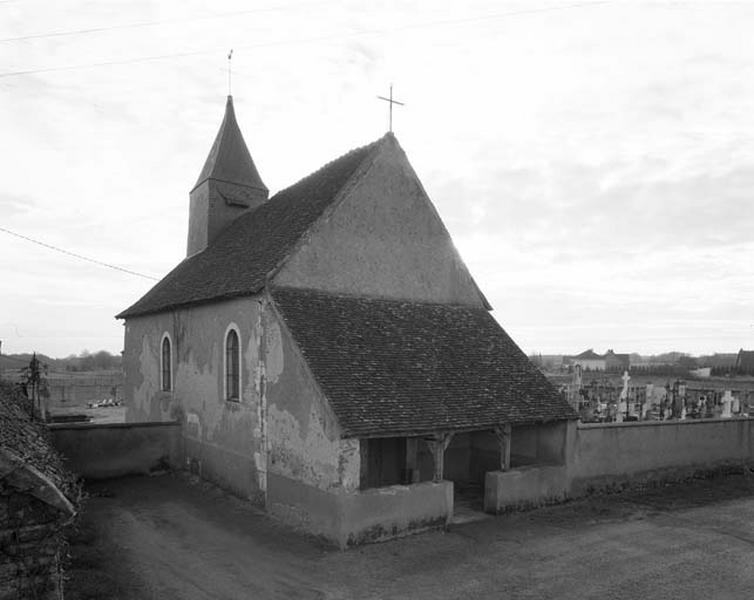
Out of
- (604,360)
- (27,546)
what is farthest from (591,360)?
(27,546)

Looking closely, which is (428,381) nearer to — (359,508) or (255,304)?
(359,508)

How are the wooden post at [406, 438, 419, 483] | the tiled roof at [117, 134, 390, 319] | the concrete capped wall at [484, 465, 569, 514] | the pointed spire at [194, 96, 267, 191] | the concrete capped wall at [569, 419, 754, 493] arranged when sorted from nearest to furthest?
1. the concrete capped wall at [484, 465, 569, 514]
2. the wooden post at [406, 438, 419, 483]
3. the tiled roof at [117, 134, 390, 319]
4. the concrete capped wall at [569, 419, 754, 493]
5. the pointed spire at [194, 96, 267, 191]

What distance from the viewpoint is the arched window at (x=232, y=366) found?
621 inches

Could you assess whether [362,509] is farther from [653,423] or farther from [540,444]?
[653,423]

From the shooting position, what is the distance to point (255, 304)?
48.0 ft

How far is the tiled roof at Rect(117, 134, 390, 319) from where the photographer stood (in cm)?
1551

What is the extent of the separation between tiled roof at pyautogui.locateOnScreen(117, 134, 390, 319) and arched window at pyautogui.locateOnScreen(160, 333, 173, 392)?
3.72ft

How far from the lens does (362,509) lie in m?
11.8

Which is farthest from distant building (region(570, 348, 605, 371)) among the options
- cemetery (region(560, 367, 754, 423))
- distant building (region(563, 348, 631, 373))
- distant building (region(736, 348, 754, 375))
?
cemetery (region(560, 367, 754, 423))

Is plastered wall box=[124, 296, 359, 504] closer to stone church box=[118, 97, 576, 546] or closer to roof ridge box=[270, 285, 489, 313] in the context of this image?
stone church box=[118, 97, 576, 546]

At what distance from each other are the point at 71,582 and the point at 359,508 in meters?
5.06

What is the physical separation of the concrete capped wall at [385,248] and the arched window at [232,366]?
250 cm

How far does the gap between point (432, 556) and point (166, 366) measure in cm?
1241

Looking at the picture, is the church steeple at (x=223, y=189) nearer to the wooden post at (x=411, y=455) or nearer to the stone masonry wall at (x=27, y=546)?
the wooden post at (x=411, y=455)
